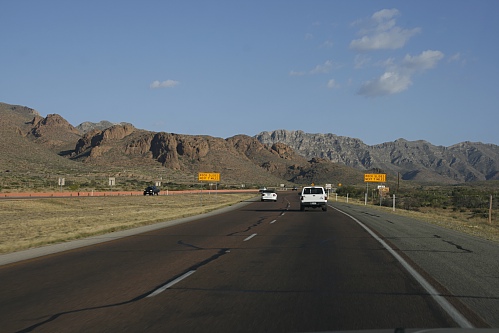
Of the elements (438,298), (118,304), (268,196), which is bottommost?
(118,304)

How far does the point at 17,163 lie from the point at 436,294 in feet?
342

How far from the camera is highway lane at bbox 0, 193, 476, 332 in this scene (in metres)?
7.07

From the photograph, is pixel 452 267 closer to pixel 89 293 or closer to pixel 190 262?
pixel 190 262

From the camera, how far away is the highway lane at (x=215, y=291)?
7.07 metres

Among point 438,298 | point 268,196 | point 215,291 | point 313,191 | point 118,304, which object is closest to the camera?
point 118,304

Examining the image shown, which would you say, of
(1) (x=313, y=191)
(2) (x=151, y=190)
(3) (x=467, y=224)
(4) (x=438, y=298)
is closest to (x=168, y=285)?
(4) (x=438, y=298)

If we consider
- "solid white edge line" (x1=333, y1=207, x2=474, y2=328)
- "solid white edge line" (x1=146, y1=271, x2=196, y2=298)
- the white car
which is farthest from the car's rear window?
"solid white edge line" (x1=146, y1=271, x2=196, y2=298)

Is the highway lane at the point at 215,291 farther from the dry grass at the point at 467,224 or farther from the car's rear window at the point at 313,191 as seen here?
the car's rear window at the point at 313,191

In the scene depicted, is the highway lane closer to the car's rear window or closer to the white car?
the car's rear window

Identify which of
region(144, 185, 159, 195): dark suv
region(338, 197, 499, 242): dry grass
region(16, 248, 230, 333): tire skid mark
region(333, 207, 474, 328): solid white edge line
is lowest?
region(16, 248, 230, 333): tire skid mark

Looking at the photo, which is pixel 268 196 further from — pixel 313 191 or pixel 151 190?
pixel 313 191

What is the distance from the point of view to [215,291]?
925 centimetres

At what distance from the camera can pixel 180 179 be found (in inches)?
5723

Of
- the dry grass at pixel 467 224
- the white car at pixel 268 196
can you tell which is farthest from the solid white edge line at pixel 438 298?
the white car at pixel 268 196
